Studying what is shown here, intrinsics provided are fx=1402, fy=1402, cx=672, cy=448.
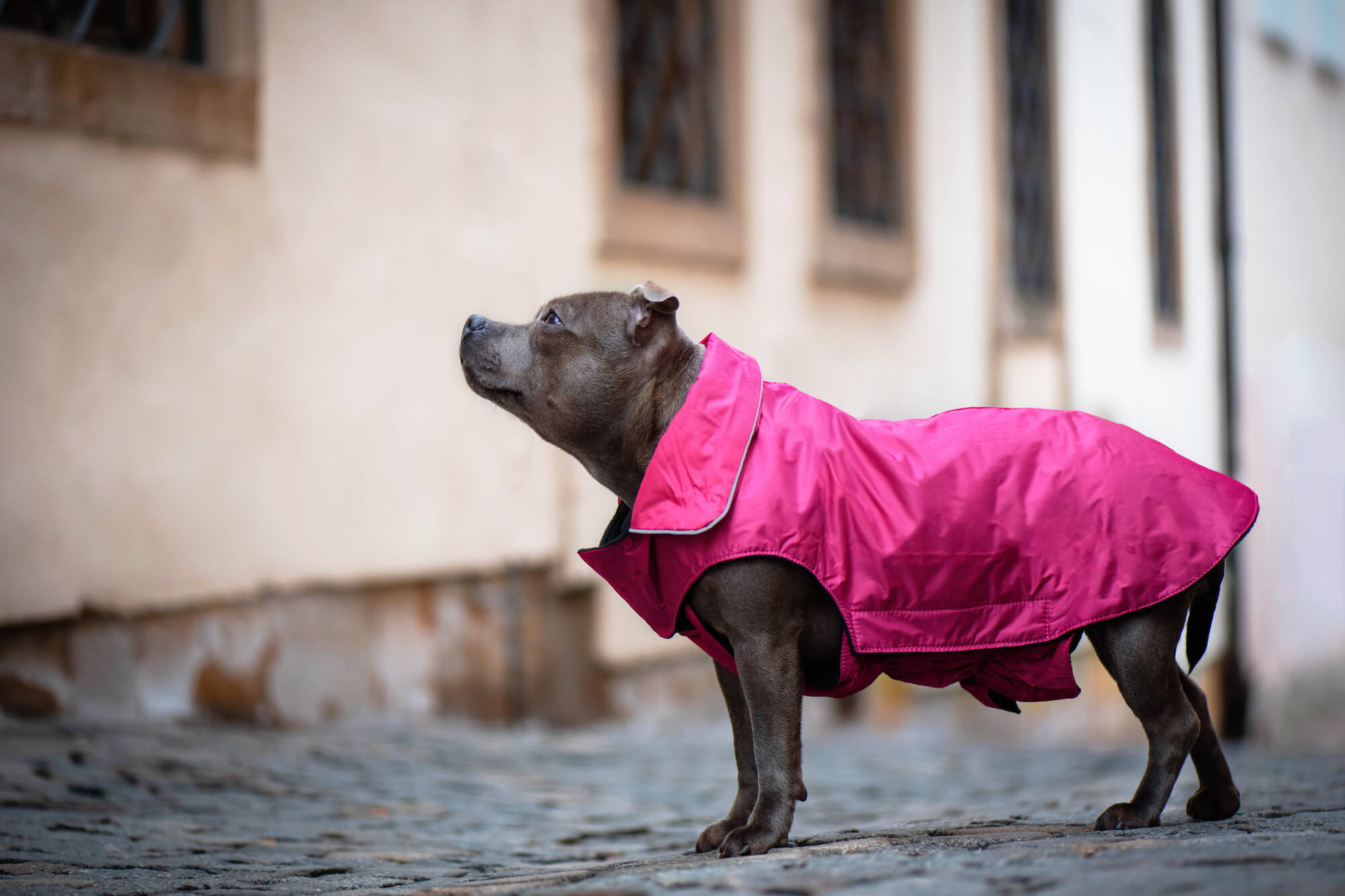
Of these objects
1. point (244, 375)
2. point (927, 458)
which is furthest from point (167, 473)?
point (927, 458)

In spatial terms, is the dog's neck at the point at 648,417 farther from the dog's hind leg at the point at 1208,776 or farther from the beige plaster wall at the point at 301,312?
the beige plaster wall at the point at 301,312

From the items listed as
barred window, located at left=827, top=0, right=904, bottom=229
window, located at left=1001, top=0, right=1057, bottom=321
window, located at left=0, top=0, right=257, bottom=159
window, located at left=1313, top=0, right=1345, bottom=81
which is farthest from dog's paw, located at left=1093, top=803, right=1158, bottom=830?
window, located at left=1313, top=0, right=1345, bottom=81

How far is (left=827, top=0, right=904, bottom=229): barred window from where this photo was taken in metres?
10.1

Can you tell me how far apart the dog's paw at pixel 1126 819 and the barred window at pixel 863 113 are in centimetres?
696

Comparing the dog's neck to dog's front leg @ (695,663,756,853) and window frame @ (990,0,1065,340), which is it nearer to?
dog's front leg @ (695,663,756,853)

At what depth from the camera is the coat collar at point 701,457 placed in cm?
334

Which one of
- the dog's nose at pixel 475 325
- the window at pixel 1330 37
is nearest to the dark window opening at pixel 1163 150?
the window at pixel 1330 37

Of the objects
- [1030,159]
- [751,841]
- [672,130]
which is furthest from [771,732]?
[1030,159]

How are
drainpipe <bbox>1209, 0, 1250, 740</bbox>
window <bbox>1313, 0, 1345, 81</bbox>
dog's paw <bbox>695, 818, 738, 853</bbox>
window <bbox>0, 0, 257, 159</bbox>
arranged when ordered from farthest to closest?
window <bbox>1313, 0, 1345, 81</bbox> → drainpipe <bbox>1209, 0, 1250, 740</bbox> → window <bbox>0, 0, 257, 159</bbox> → dog's paw <bbox>695, 818, 738, 853</bbox>

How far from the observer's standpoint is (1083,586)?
11.2 ft

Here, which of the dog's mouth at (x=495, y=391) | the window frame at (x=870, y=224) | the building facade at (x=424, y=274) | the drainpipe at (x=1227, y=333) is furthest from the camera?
the window frame at (x=870, y=224)

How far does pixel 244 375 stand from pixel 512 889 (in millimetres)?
4018

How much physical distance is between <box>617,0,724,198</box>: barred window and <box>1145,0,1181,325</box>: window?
22.8 feet

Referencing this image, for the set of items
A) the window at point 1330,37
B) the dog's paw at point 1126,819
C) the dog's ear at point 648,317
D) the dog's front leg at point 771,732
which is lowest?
the dog's paw at point 1126,819
